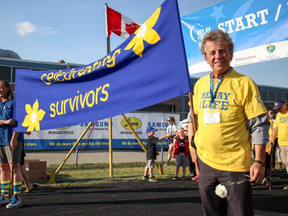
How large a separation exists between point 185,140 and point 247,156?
669 cm

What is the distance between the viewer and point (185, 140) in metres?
8.84

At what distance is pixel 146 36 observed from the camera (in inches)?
152

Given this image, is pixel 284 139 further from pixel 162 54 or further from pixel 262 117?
pixel 262 117

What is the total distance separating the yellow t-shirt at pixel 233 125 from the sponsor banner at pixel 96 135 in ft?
33.2

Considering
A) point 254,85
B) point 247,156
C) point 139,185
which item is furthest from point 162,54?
point 139,185

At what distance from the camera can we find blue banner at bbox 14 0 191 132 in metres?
3.41

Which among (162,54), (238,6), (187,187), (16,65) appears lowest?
(187,187)

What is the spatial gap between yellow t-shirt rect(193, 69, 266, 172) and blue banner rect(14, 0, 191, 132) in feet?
2.48

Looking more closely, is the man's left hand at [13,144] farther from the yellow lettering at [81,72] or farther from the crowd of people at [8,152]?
the yellow lettering at [81,72]

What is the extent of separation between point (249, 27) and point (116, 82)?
146 inches

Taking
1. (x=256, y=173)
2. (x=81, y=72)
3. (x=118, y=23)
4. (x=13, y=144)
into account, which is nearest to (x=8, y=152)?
(x=13, y=144)

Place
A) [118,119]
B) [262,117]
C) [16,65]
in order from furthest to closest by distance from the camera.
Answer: [16,65] < [118,119] < [262,117]

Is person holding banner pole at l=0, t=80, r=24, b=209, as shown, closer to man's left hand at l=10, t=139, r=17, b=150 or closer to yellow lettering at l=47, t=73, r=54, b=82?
man's left hand at l=10, t=139, r=17, b=150

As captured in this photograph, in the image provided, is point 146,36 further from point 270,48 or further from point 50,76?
point 270,48
